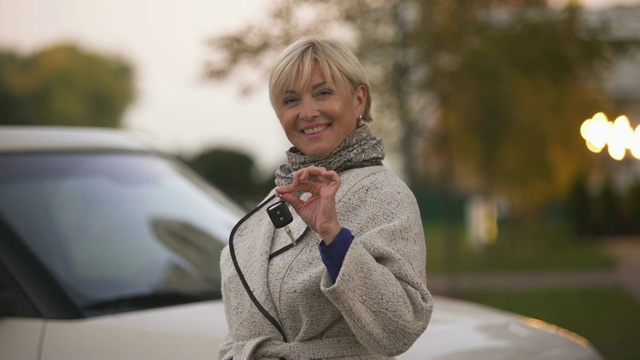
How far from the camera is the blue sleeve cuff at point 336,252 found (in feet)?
6.84

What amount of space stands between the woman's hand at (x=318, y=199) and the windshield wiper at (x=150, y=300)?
55.0 inches

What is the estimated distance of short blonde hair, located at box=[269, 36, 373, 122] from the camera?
2.33m

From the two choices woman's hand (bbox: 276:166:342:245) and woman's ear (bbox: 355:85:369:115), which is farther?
woman's ear (bbox: 355:85:369:115)

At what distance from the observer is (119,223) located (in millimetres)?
4125

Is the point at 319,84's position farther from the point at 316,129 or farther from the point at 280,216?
the point at 280,216

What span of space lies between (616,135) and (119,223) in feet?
24.5

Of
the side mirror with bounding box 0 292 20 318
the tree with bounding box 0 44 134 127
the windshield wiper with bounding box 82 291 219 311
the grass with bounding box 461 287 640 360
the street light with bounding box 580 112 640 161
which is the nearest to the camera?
the side mirror with bounding box 0 292 20 318

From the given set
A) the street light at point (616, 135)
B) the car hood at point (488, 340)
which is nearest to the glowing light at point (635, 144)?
the street light at point (616, 135)

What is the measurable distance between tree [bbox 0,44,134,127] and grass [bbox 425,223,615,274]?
23.6 meters

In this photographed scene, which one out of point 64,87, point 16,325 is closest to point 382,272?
point 16,325

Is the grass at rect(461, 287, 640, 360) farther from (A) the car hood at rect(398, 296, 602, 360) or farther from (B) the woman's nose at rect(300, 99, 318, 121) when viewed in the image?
(B) the woman's nose at rect(300, 99, 318, 121)

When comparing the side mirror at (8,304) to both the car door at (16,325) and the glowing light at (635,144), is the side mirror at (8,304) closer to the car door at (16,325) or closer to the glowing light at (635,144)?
the car door at (16,325)

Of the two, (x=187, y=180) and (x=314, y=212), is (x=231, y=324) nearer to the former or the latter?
(x=314, y=212)

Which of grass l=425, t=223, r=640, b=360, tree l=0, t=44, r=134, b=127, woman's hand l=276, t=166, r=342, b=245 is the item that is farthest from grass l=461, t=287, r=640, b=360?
tree l=0, t=44, r=134, b=127
